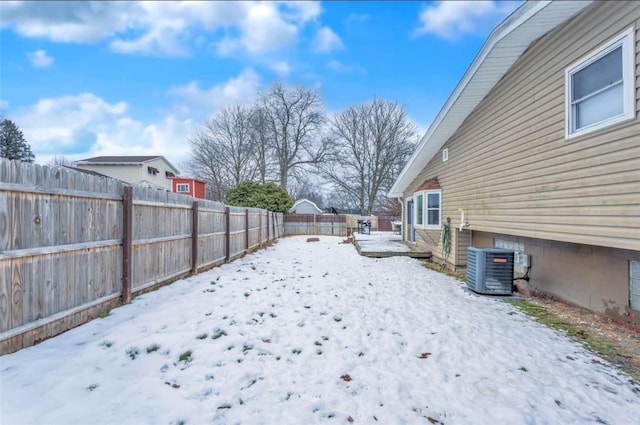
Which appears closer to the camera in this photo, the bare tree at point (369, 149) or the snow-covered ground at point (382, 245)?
the snow-covered ground at point (382, 245)

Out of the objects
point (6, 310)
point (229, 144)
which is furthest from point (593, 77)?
point (229, 144)

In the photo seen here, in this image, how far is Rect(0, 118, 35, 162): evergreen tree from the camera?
3030 cm

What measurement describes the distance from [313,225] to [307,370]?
67.0 feet

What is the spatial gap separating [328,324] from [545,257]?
425 cm

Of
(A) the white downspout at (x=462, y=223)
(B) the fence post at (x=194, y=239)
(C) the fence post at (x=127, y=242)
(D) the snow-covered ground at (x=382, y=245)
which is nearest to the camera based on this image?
(C) the fence post at (x=127, y=242)

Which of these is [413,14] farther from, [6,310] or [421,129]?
[421,129]

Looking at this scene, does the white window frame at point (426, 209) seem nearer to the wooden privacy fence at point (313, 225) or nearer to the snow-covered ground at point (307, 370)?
the snow-covered ground at point (307, 370)

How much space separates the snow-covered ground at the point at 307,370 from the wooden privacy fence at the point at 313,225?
1836cm

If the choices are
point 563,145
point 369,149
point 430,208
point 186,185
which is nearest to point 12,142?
point 186,185

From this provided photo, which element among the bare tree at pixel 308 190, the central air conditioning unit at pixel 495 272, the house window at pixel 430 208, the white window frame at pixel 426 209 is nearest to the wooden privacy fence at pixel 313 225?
the bare tree at pixel 308 190

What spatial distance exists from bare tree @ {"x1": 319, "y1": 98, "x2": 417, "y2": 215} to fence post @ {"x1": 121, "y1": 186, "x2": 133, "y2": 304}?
28.3 metres

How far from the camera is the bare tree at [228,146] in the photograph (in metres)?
30.9

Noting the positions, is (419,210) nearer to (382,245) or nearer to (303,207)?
(382,245)

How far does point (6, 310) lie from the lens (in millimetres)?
2688
